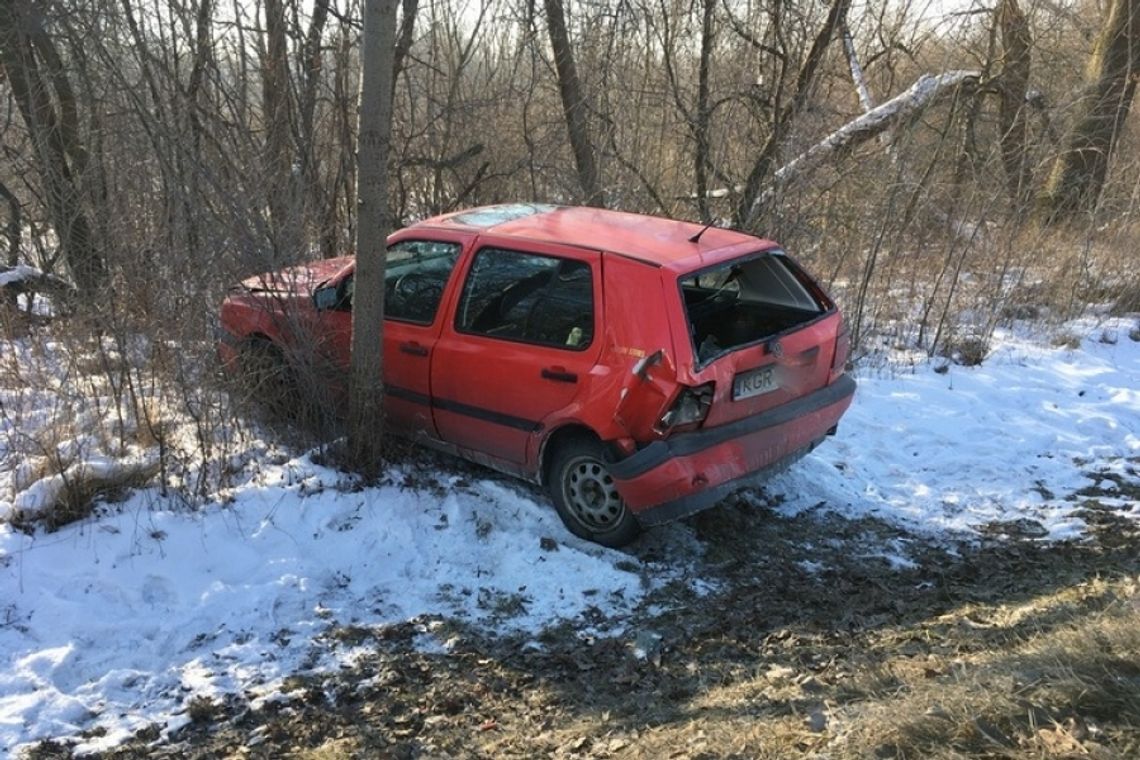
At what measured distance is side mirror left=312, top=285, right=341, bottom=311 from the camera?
5.64 metres

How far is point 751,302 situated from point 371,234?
94.3 inches

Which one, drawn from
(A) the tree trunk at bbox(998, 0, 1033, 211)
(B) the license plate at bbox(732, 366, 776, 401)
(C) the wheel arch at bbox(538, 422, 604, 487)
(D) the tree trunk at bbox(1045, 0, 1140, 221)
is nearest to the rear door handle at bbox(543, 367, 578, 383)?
(C) the wheel arch at bbox(538, 422, 604, 487)

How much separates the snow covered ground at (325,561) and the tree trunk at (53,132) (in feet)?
4.50

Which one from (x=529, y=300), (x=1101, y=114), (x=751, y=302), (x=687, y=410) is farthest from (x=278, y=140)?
(x=1101, y=114)

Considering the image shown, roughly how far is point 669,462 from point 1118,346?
688 centimetres

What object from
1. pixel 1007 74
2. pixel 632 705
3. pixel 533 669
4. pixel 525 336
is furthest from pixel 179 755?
pixel 1007 74

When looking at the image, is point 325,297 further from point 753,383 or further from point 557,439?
point 753,383

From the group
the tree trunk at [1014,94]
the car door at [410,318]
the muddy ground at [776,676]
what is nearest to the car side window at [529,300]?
the car door at [410,318]

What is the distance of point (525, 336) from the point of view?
499 cm

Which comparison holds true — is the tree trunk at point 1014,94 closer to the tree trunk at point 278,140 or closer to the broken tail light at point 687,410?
the broken tail light at point 687,410

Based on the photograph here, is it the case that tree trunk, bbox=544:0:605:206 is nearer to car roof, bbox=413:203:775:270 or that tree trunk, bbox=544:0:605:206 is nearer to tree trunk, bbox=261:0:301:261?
tree trunk, bbox=261:0:301:261

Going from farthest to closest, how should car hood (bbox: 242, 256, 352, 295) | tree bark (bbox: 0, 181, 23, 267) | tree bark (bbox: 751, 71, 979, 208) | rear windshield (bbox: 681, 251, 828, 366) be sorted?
tree bark (bbox: 751, 71, 979, 208)
tree bark (bbox: 0, 181, 23, 267)
car hood (bbox: 242, 256, 352, 295)
rear windshield (bbox: 681, 251, 828, 366)

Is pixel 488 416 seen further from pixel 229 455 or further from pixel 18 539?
pixel 18 539

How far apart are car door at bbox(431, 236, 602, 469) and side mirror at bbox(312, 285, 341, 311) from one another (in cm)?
87
